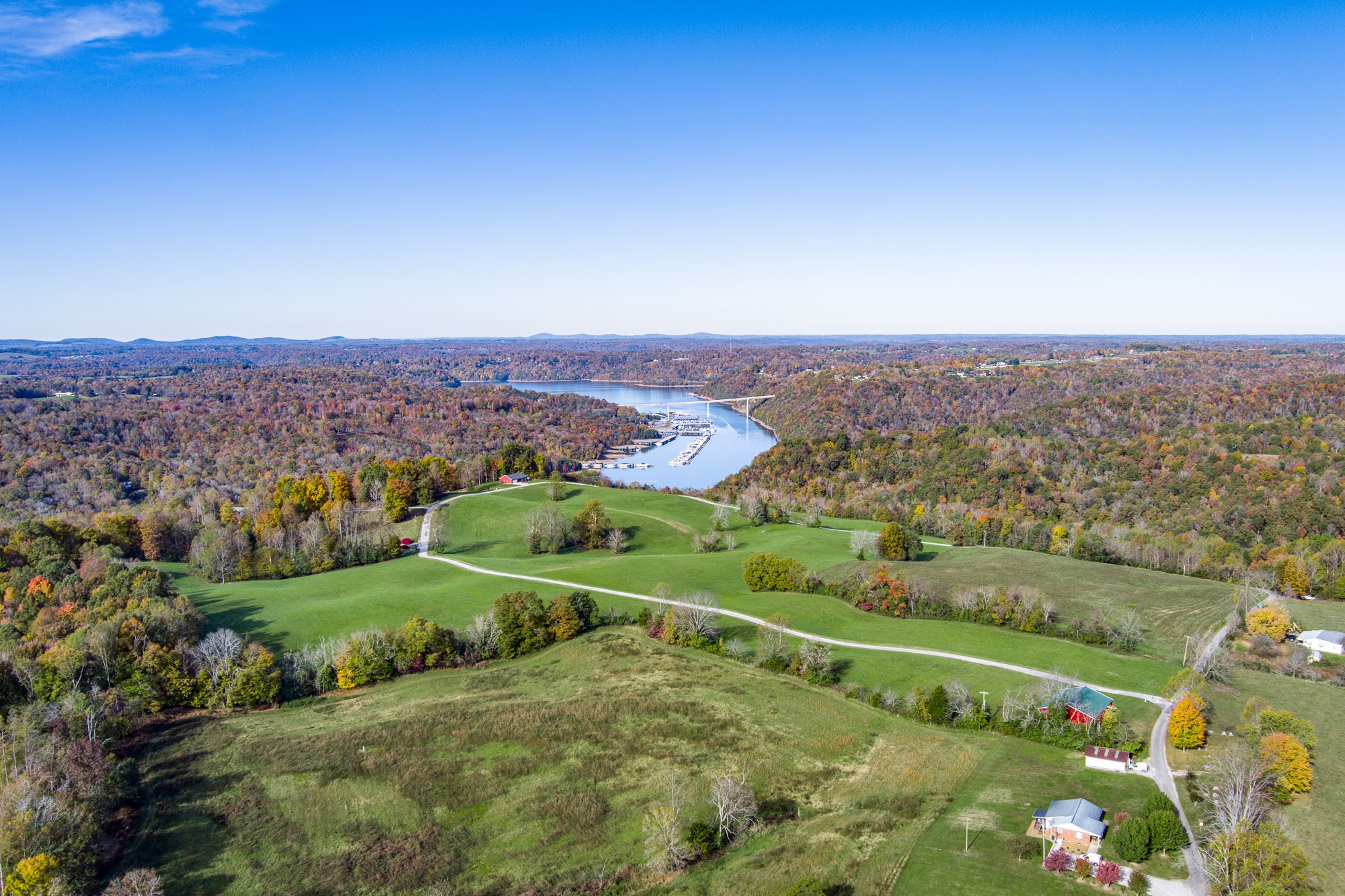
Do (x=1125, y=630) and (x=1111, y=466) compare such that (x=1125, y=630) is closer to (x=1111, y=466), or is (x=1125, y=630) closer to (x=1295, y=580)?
(x=1295, y=580)

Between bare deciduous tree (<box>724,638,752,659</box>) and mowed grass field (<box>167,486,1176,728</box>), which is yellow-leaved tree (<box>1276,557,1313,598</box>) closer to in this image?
mowed grass field (<box>167,486,1176,728</box>)

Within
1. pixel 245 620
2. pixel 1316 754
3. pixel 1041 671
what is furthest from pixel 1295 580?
pixel 245 620

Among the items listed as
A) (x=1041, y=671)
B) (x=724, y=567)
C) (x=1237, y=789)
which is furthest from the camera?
(x=724, y=567)

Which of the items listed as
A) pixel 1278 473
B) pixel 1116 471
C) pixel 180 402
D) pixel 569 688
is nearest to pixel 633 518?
pixel 569 688

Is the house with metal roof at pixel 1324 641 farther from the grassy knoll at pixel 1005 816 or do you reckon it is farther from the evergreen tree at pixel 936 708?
the evergreen tree at pixel 936 708

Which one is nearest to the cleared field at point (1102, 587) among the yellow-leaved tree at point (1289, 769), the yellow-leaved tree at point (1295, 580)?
the yellow-leaved tree at point (1295, 580)

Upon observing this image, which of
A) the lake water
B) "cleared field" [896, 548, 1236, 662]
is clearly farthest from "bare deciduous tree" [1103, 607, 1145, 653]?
the lake water
